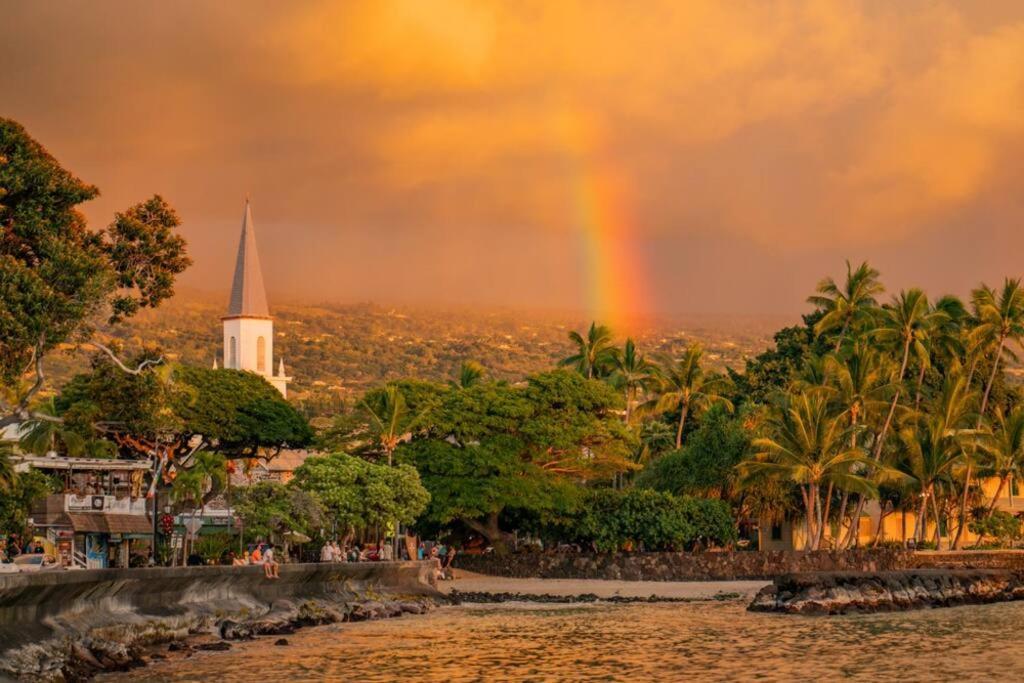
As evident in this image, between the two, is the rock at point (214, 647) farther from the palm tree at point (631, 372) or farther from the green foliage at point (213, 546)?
the palm tree at point (631, 372)

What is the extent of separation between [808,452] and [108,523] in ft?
100

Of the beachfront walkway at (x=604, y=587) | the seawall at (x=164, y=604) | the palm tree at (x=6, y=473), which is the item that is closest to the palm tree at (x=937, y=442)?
the beachfront walkway at (x=604, y=587)

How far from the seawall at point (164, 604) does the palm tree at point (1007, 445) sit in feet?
95.6

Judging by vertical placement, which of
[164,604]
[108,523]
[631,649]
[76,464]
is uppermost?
[76,464]

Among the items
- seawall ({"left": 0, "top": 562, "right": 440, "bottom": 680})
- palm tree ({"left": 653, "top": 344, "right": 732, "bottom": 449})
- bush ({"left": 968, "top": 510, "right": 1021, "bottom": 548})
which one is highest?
palm tree ({"left": 653, "top": 344, "right": 732, "bottom": 449})

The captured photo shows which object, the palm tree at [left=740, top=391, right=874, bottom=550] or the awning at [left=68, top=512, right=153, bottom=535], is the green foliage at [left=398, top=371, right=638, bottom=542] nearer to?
the palm tree at [left=740, top=391, right=874, bottom=550]

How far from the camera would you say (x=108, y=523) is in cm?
5100

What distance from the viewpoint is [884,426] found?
69.9 m

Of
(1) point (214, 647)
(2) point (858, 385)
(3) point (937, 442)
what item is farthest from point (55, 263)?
(3) point (937, 442)

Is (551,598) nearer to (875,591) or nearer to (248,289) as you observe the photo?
(875,591)

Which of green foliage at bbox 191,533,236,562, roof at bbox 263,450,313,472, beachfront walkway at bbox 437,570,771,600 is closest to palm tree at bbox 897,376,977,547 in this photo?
beachfront walkway at bbox 437,570,771,600

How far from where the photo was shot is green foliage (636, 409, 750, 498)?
6981 cm

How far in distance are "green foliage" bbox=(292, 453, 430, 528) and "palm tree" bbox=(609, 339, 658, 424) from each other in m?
31.9

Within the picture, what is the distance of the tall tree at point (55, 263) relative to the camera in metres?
34.2
